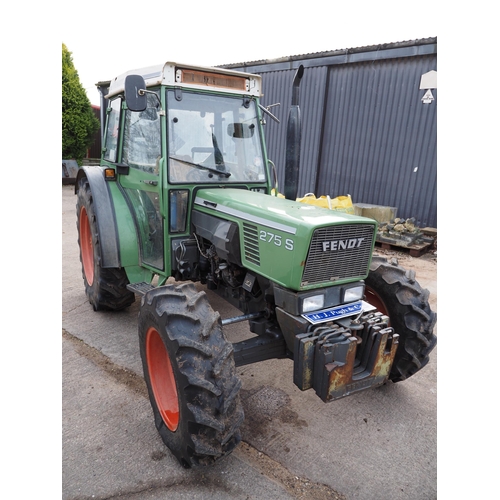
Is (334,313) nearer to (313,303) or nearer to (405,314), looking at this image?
(313,303)

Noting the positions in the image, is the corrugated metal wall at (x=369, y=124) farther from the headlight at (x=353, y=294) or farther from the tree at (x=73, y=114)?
the tree at (x=73, y=114)

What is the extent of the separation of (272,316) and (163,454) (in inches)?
45.2

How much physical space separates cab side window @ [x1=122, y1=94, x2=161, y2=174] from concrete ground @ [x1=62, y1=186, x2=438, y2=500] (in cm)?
172

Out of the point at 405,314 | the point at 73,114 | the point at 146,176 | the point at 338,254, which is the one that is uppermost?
the point at 73,114

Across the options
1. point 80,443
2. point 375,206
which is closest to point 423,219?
point 375,206

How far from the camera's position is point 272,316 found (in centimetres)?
304

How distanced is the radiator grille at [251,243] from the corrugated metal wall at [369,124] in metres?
6.18

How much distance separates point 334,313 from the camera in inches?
104

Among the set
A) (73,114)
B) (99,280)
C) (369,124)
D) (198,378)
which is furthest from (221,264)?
(73,114)

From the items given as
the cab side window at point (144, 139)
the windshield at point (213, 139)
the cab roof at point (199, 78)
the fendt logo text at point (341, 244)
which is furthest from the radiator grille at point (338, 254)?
the cab roof at point (199, 78)

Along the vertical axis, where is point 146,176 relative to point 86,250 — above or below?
above

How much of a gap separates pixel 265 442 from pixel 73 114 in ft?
48.3

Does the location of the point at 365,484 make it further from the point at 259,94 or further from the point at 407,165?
the point at 407,165

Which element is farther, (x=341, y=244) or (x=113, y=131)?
(x=113, y=131)
